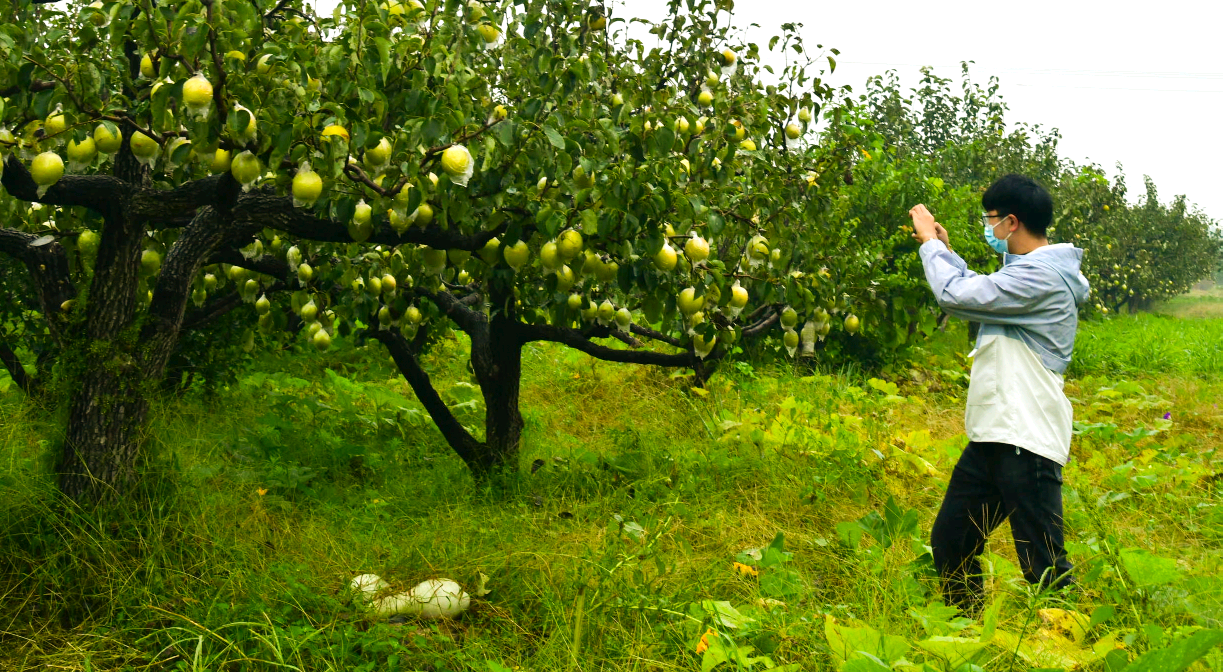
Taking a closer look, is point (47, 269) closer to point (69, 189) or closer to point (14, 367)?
point (69, 189)

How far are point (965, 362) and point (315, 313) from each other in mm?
7470

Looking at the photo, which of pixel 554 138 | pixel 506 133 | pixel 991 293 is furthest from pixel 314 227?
pixel 991 293

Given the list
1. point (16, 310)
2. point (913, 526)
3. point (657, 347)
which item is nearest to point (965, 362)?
point (657, 347)

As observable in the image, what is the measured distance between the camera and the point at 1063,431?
2678 mm

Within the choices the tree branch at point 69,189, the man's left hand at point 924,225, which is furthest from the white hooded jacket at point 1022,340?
the tree branch at point 69,189

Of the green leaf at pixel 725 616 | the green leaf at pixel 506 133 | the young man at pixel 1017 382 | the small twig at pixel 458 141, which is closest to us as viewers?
the green leaf at pixel 506 133

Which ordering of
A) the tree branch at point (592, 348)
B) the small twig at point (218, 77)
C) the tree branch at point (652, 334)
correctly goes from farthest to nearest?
1. the tree branch at point (652, 334)
2. the tree branch at point (592, 348)
3. the small twig at point (218, 77)

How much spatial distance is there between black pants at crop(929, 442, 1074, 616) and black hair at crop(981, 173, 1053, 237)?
2.16ft

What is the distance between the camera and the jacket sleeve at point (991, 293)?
2646 mm

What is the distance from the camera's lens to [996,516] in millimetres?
2859

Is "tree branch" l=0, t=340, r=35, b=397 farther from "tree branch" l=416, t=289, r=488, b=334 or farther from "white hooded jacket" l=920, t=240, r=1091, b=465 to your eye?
"white hooded jacket" l=920, t=240, r=1091, b=465

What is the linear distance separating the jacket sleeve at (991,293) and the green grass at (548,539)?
723 millimetres

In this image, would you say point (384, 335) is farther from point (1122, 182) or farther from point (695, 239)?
point (1122, 182)

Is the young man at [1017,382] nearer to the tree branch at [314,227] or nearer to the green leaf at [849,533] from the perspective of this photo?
the green leaf at [849,533]
